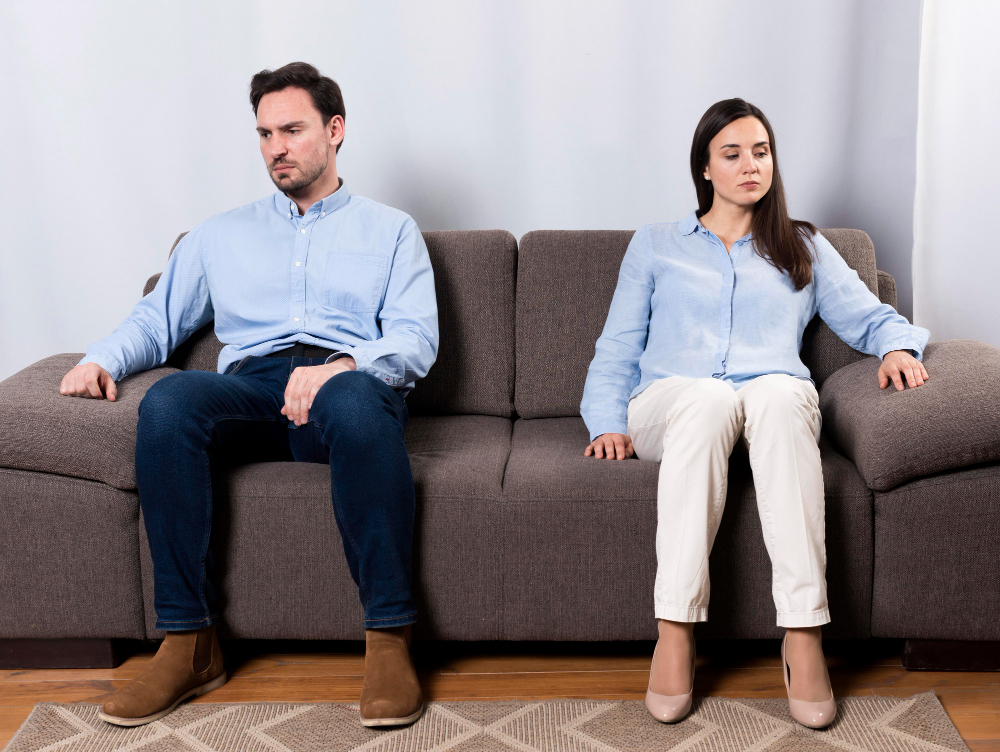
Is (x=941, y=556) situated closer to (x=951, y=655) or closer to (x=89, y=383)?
(x=951, y=655)

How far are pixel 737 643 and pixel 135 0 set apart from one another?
7.95 feet

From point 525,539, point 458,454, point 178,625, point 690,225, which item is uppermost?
point 690,225

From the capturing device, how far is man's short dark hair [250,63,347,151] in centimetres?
188

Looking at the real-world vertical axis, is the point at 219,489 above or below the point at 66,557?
→ above

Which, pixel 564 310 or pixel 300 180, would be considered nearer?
pixel 300 180

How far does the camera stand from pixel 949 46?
7.19ft

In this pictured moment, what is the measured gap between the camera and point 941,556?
1519mm

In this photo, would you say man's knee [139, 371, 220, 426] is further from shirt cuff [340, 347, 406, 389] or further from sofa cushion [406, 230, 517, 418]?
sofa cushion [406, 230, 517, 418]

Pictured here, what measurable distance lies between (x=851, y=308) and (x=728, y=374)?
1.12 feet

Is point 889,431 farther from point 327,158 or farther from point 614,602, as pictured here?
point 327,158

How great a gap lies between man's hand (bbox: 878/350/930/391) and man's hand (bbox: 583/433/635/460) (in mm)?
512

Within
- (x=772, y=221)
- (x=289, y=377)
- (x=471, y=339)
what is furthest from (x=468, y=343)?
(x=772, y=221)

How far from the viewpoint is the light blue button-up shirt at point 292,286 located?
1858 mm

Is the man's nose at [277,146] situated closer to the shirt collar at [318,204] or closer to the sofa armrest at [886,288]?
→ the shirt collar at [318,204]
